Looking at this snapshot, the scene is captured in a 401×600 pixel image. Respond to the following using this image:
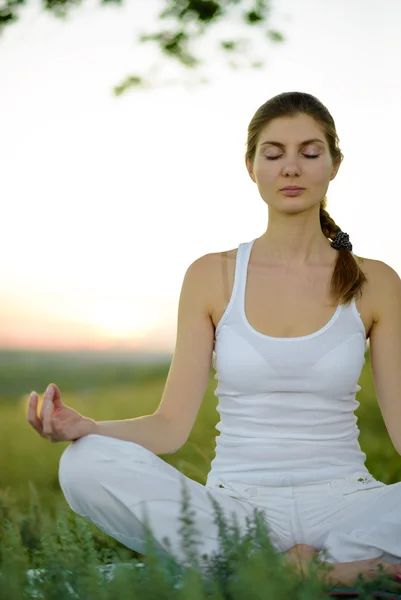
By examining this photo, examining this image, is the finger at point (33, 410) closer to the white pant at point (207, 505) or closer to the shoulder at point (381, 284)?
the white pant at point (207, 505)

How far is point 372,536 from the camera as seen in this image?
8.55ft

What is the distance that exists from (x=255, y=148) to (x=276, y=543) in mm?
1275

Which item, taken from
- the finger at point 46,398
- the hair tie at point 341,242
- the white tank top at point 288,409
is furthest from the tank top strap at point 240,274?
the finger at point 46,398

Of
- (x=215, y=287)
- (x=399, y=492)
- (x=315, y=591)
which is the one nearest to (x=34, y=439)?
(x=215, y=287)

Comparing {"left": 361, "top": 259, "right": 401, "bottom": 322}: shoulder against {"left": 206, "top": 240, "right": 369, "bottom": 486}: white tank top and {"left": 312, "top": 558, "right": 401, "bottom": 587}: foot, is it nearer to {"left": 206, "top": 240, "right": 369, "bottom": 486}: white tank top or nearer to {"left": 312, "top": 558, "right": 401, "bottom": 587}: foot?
{"left": 206, "top": 240, "right": 369, "bottom": 486}: white tank top

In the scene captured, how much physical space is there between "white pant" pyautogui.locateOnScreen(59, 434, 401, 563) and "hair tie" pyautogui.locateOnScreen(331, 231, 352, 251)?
2.64 feet

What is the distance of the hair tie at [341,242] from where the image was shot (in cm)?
311

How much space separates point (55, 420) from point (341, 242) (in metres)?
1.18

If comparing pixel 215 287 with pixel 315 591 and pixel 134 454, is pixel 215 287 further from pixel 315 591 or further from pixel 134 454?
pixel 315 591

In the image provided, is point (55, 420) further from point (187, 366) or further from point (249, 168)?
point (249, 168)

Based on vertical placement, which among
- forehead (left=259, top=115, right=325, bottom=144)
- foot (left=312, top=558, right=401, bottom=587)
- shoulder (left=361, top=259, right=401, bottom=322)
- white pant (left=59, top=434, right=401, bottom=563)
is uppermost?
forehead (left=259, top=115, right=325, bottom=144)

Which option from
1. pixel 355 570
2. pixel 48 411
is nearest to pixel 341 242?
pixel 355 570

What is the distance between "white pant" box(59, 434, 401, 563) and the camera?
2.56 metres

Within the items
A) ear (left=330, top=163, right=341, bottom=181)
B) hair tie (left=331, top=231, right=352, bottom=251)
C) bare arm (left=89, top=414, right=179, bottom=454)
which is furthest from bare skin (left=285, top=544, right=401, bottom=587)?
ear (left=330, top=163, right=341, bottom=181)
